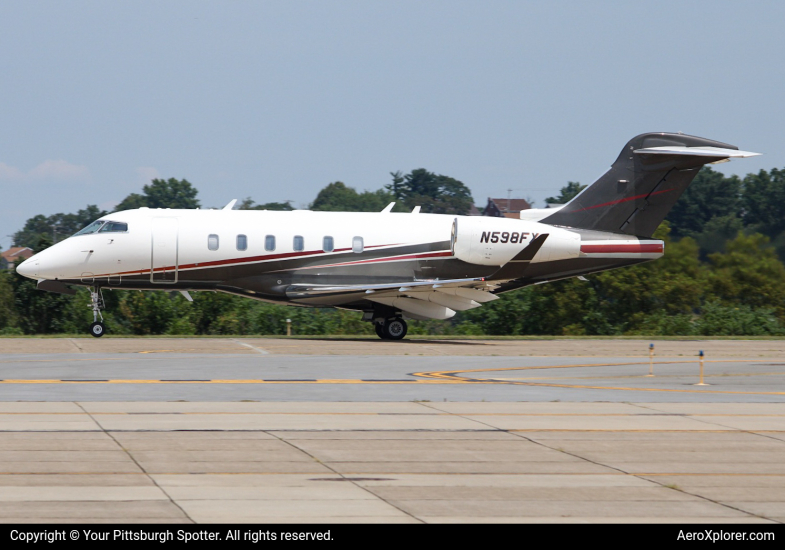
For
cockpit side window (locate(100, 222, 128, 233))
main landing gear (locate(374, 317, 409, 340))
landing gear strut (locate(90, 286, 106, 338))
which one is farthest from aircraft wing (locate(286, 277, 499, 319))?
landing gear strut (locate(90, 286, 106, 338))

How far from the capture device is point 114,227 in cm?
3069

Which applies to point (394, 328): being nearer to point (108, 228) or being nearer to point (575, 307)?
point (108, 228)

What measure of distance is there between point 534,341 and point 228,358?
541 inches

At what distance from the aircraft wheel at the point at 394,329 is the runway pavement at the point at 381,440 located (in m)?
8.03

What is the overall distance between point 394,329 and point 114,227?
30.5ft

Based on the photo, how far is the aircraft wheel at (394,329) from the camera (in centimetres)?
3303

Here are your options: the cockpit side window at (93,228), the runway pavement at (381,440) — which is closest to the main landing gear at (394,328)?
the runway pavement at (381,440)

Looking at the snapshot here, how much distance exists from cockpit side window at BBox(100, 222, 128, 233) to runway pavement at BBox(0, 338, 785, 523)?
6.72m

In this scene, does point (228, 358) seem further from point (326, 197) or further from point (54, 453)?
point (326, 197)

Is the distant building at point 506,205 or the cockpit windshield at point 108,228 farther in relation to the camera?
the distant building at point 506,205

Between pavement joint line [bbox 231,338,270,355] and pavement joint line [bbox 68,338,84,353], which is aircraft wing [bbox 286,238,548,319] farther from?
pavement joint line [bbox 68,338,84,353]

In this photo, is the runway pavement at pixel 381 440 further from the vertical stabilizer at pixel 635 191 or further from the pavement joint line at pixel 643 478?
the vertical stabilizer at pixel 635 191

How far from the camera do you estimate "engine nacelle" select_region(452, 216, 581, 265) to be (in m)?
32.2
